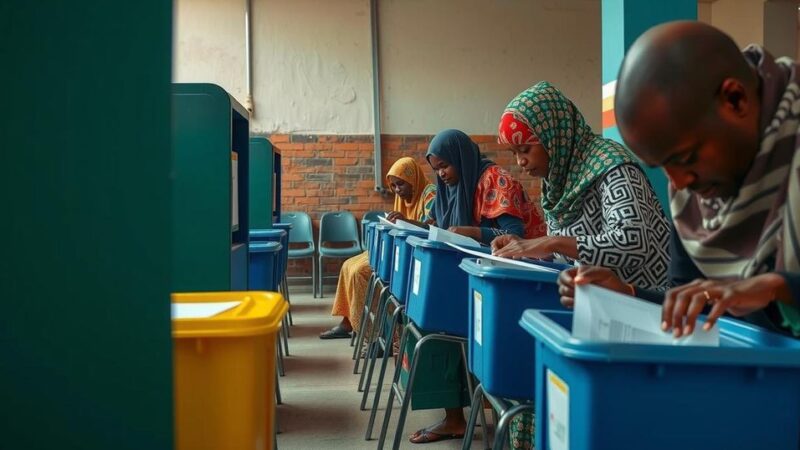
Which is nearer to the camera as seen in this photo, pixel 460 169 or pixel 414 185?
pixel 460 169

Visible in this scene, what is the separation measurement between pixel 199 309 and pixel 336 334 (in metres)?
3.96

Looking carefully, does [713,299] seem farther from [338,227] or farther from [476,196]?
[338,227]

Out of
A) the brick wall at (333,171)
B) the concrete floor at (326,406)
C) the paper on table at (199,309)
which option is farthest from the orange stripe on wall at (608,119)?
the brick wall at (333,171)

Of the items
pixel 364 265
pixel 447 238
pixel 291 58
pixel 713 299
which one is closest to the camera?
pixel 713 299

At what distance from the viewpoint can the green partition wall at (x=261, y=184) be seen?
4887mm

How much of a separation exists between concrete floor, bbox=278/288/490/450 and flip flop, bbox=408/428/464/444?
0.08 ft

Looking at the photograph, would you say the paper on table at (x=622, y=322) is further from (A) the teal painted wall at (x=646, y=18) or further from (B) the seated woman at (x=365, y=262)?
(B) the seated woman at (x=365, y=262)

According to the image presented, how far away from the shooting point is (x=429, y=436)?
9.36ft

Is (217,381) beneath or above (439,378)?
above

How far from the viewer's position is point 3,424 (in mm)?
750

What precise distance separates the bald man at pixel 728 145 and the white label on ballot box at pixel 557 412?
173mm

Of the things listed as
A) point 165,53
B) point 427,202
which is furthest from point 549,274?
point 427,202

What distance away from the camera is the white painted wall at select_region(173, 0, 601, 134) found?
736 centimetres

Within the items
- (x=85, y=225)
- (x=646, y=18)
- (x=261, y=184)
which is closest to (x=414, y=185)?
(x=261, y=184)
